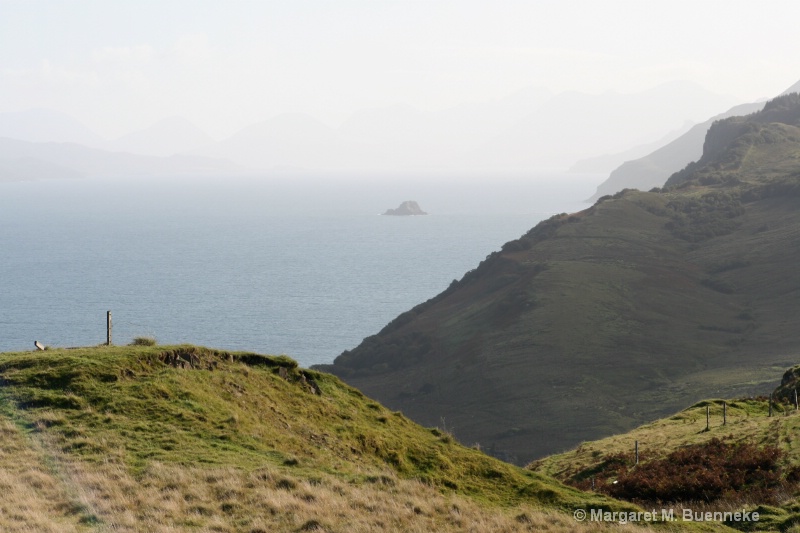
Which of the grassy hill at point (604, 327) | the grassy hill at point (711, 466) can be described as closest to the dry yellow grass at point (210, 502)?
the grassy hill at point (711, 466)

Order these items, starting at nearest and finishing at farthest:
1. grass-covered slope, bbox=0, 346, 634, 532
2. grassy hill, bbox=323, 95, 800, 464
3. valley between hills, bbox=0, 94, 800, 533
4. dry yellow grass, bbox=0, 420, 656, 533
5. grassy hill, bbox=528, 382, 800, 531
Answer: dry yellow grass, bbox=0, 420, 656, 533 → grass-covered slope, bbox=0, 346, 634, 532 → valley between hills, bbox=0, 94, 800, 533 → grassy hill, bbox=528, 382, 800, 531 → grassy hill, bbox=323, 95, 800, 464

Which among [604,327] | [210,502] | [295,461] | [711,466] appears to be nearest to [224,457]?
[295,461]

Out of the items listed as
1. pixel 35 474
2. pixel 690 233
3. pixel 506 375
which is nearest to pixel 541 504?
pixel 35 474

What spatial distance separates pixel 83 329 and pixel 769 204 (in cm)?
13445

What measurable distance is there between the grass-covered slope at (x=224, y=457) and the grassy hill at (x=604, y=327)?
202 feet

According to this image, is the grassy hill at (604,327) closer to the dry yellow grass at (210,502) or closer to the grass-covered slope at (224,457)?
the grass-covered slope at (224,457)

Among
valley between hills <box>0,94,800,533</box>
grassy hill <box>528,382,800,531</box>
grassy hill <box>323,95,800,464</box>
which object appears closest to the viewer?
valley between hills <box>0,94,800,533</box>

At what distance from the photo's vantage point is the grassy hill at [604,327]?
9719cm

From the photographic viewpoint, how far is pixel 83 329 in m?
138

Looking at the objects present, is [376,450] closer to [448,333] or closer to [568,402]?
[568,402]

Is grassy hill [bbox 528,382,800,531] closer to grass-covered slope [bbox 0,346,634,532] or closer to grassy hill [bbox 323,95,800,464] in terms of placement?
grass-covered slope [bbox 0,346,634,532]

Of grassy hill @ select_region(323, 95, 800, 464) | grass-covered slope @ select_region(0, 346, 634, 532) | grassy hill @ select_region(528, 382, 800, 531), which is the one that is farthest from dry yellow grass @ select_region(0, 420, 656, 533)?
grassy hill @ select_region(323, 95, 800, 464)

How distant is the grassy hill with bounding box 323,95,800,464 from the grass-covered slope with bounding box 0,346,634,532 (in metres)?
61.5

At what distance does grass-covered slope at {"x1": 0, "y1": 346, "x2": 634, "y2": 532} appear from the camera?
1733 cm
